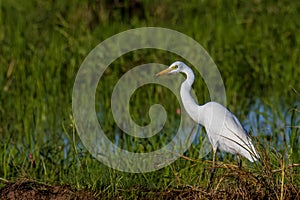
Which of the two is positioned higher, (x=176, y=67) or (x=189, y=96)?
(x=176, y=67)

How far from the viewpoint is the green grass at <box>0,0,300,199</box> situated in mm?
4945

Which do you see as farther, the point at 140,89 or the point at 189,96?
the point at 140,89

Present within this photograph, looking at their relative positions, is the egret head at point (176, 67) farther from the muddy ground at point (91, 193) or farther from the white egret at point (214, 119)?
the muddy ground at point (91, 193)

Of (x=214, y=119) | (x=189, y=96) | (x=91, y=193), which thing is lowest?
(x=91, y=193)

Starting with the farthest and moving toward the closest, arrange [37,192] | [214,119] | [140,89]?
[140,89] → [214,119] → [37,192]

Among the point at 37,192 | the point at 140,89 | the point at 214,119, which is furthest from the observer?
the point at 140,89

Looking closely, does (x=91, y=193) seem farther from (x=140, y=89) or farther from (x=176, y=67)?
(x=140, y=89)

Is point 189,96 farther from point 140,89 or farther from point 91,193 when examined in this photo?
point 140,89

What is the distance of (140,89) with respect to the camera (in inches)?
306

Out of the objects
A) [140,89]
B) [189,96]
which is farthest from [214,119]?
[140,89]

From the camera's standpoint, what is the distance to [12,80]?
775cm

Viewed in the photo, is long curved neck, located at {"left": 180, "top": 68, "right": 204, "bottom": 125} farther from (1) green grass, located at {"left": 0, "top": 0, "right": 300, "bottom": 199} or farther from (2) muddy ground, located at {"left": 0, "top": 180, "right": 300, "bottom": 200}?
(2) muddy ground, located at {"left": 0, "top": 180, "right": 300, "bottom": 200}

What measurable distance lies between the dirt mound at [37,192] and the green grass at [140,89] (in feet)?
0.54

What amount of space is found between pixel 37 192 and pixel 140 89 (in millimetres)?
3191
